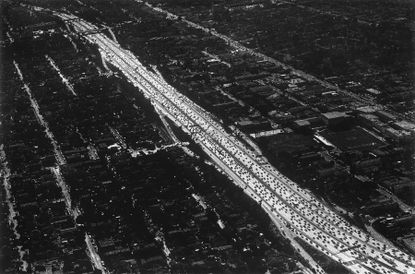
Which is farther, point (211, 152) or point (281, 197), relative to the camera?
point (211, 152)

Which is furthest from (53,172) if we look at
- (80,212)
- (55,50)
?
(55,50)

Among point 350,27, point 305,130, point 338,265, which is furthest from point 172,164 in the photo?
point 350,27

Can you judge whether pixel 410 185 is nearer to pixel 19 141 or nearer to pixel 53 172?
pixel 53 172

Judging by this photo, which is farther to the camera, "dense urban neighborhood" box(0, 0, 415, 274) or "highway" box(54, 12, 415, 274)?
"dense urban neighborhood" box(0, 0, 415, 274)

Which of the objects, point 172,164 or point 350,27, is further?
point 350,27

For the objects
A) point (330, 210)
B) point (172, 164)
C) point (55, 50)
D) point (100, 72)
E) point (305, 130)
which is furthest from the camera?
point (55, 50)

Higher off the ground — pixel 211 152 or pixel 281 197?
pixel 281 197

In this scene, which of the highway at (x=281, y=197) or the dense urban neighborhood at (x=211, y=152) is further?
the dense urban neighborhood at (x=211, y=152)

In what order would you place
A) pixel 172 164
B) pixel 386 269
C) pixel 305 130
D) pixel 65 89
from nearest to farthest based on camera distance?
1. pixel 386 269
2. pixel 172 164
3. pixel 305 130
4. pixel 65 89
